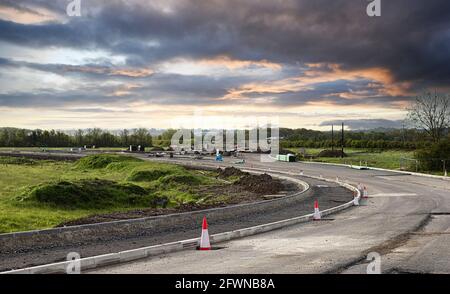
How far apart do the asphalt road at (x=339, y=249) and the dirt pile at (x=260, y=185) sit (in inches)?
399

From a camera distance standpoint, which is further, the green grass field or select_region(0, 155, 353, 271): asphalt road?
the green grass field

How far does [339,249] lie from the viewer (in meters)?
13.0

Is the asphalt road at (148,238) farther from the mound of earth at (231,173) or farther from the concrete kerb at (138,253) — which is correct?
the mound of earth at (231,173)

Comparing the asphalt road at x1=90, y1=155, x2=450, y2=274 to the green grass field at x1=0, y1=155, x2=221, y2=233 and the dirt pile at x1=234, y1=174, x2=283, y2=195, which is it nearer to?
the green grass field at x1=0, y1=155, x2=221, y2=233

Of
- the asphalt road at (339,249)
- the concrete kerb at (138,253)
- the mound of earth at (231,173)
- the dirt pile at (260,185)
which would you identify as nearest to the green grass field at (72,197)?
the dirt pile at (260,185)

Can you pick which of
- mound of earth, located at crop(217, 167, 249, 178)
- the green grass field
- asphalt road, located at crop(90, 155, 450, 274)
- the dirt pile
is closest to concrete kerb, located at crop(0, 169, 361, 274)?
asphalt road, located at crop(90, 155, 450, 274)

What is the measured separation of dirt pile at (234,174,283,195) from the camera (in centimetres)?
3209

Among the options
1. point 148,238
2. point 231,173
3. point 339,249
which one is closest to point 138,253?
point 148,238

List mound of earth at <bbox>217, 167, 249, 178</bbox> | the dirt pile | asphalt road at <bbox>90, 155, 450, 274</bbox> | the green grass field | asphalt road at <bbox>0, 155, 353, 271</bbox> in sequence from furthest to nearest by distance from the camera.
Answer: mound of earth at <bbox>217, 167, 249, 178</bbox> → the dirt pile → the green grass field → asphalt road at <bbox>0, 155, 353, 271</bbox> → asphalt road at <bbox>90, 155, 450, 274</bbox>

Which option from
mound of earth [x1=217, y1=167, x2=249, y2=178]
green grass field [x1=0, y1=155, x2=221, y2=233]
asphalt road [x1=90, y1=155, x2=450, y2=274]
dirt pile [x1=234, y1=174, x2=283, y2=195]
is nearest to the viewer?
asphalt road [x1=90, y1=155, x2=450, y2=274]

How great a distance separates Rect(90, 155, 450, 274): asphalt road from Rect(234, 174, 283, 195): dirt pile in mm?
10140

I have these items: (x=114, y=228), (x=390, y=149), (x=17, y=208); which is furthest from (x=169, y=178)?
(x=390, y=149)

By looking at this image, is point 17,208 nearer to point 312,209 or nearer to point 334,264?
point 312,209

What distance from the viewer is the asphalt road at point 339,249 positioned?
10688 millimetres
